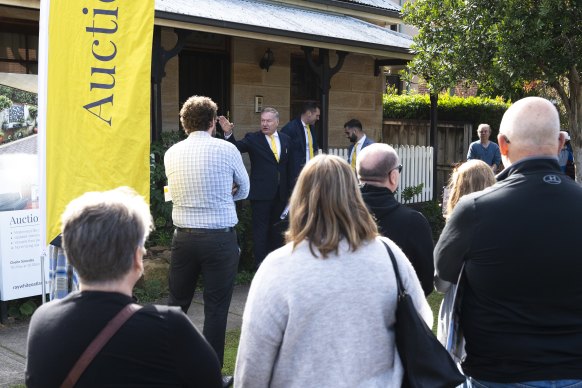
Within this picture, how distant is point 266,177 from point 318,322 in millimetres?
6283

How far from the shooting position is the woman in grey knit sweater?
8.63ft

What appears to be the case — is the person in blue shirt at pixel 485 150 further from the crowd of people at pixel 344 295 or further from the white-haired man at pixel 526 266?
the white-haired man at pixel 526 266

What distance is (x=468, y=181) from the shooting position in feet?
13.7

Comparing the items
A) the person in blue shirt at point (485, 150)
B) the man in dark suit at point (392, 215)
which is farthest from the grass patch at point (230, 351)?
the person in blue shirt at point (485, 150)

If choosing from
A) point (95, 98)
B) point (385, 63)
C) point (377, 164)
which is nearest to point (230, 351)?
point (95, 98)

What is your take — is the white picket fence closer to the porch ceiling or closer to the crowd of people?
the porch ceiling

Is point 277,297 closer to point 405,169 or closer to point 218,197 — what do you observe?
point 218,197

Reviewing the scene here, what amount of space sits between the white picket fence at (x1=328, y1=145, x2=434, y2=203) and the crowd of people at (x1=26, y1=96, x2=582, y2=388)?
1048 centimetres

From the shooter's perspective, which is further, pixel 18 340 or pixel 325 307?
pixel 18 340

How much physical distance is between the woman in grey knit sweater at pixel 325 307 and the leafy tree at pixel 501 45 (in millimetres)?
7573

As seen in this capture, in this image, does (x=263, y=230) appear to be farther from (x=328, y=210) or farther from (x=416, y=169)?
(x=328, y=210)

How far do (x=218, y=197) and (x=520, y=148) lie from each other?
268 cm

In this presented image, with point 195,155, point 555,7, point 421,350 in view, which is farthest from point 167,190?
point 555,7

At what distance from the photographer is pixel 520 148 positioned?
9.86ft
